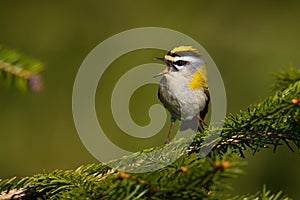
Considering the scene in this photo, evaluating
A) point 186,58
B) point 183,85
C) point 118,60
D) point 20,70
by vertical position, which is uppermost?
point 118,60

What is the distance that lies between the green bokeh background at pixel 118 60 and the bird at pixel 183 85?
1.47m

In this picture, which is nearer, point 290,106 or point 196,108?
point 290,106

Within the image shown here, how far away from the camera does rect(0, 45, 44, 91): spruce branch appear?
101 cm

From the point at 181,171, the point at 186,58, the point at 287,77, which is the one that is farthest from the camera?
the point at 186,58

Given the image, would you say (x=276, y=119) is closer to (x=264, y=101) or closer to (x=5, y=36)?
(x=264, y=101)

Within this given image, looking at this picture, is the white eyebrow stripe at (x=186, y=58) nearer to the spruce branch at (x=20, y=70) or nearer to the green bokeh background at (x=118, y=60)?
the spruce branch at (x=20, y=70)

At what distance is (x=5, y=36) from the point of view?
15.2 feet

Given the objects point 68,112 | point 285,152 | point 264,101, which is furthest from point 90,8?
point 264,101

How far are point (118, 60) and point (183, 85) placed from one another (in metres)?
2.16

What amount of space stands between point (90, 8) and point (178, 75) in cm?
275

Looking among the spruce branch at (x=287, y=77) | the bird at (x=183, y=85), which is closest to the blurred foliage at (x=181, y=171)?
the spruce branch at (x=287, y=77)

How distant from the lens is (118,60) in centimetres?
449

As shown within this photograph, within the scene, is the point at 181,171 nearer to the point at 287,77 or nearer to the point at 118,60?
the point at 287,77

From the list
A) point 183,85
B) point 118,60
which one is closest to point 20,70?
point 183,85
